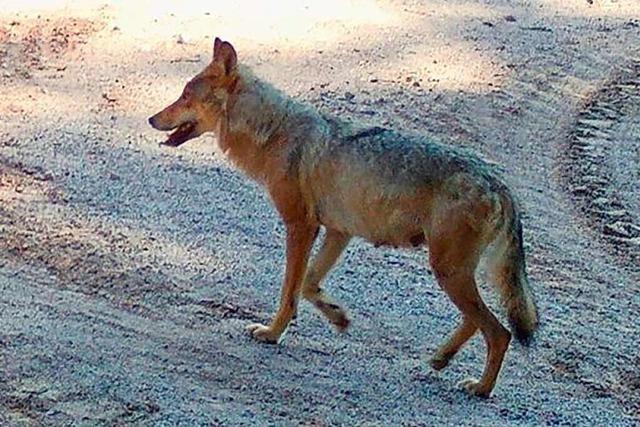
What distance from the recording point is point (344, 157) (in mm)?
7391

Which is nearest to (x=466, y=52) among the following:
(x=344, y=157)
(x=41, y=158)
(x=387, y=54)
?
(x=387, y=54)

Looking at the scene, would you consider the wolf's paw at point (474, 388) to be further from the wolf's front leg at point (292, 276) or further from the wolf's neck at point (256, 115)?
the wolf's neck at point (256, 115)

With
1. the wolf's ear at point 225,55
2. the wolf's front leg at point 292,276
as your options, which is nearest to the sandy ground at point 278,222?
the wolf's front leg at point 292,276

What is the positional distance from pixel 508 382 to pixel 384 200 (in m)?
1.20

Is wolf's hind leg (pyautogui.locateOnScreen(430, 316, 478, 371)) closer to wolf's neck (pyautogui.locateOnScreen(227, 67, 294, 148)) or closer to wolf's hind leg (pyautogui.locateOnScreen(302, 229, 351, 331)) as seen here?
wolf's hind leg (pyautogui.locateOnScreen(302, 229, 351, 331))

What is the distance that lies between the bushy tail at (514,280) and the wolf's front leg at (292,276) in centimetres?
101

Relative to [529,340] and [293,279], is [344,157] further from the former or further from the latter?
[529,340]

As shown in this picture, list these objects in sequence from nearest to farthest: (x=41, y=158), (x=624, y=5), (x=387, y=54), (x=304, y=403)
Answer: (x=304, y=403)
(x=41, y=158)
(x=387, y=54)
(x=624, y=5)

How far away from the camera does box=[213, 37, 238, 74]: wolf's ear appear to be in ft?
24.5

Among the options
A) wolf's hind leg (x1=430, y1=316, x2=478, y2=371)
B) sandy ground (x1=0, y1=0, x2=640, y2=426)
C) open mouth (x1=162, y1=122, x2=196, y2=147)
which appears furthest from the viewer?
open mouth (x1=162, y1=122, x2=196, y2=147)

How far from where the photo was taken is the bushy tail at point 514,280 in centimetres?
706

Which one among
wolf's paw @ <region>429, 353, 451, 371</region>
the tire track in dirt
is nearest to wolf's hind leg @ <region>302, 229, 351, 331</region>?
wolf's paw @ <region>429, 353, 451, 371</region>

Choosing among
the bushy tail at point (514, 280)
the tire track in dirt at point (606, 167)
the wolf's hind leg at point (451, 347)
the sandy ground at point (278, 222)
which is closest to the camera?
the sandy ground at point (278, 222)

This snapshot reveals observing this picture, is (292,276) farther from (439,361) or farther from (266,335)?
(439,361)
